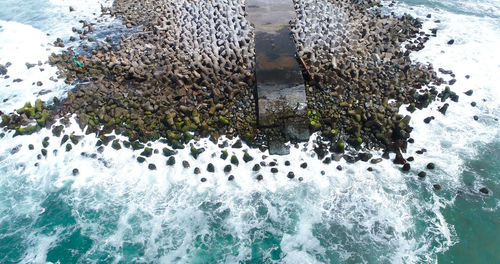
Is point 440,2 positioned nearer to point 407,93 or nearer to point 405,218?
point 407,93

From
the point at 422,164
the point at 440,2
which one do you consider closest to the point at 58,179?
the point at 422,164

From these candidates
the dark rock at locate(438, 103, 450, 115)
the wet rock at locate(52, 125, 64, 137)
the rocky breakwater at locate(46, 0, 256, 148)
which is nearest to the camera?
the rocky breakwater at locate(46, 0, 256, 148)

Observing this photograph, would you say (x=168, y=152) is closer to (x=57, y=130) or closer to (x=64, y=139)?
(x=64, y=139)

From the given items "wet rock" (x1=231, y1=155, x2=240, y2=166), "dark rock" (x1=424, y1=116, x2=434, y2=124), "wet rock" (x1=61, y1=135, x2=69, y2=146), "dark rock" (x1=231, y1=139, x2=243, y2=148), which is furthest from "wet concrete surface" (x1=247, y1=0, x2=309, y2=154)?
"wet rock" (x1=61, y1=135, x2=69, y2=146)

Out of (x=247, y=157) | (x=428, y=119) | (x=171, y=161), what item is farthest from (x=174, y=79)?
(x=428, y=119)

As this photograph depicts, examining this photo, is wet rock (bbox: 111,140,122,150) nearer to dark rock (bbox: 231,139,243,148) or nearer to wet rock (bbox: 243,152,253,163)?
dark rock (bbox: 231,139,243,148)

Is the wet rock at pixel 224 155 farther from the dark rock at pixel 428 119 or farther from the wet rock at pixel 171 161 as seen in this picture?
the dark rock at pixel 428 119
